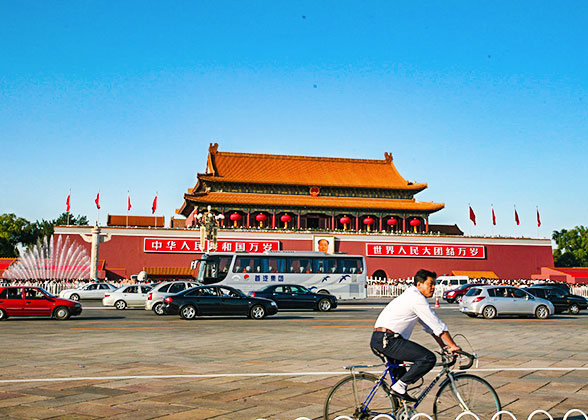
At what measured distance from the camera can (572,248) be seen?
66.8 m

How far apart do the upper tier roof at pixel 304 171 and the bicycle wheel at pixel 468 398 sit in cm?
4573

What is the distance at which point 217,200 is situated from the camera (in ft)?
160

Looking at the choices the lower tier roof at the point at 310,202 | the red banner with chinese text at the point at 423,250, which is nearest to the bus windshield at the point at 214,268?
the lower tier roof at the point at 310,202

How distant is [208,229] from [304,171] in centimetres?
1737

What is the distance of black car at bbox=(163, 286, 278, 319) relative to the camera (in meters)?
19.6

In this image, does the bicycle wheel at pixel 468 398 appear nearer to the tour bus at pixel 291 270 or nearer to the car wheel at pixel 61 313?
the car wheel at pixel 61 313

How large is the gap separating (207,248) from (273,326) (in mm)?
29094

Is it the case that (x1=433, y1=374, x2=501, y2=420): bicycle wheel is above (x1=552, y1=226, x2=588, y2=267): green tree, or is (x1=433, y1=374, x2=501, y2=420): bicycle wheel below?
below

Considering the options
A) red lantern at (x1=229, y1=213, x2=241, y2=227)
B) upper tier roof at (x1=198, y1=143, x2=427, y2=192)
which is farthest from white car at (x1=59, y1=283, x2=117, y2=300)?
upper tier roof at (x1=198, y1=143, x2=427, y2=192)

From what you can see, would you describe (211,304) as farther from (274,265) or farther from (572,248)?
(572,248)

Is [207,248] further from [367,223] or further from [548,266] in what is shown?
[548,266]

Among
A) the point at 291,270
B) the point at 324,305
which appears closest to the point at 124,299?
the point at 324,305

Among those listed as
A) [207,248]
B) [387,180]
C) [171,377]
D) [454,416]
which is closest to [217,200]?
[207,248]

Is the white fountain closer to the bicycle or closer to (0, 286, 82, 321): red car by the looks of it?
(0, 286, 82, 321): red car
